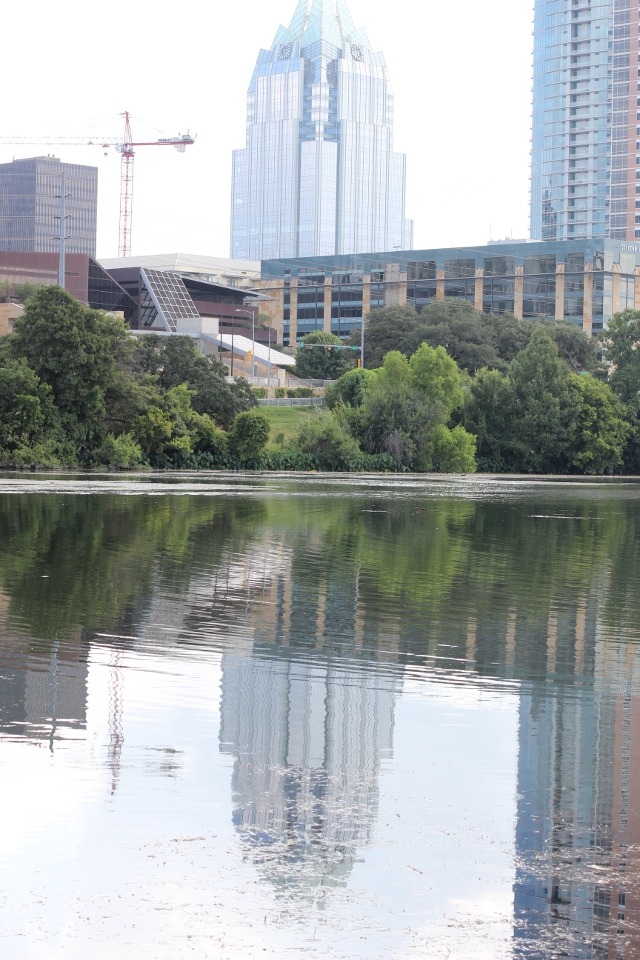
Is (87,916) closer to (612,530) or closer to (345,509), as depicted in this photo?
(612,530)

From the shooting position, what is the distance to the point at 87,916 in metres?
A: 5.10

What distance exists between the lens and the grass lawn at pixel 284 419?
277ft

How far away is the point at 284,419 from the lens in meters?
96.1

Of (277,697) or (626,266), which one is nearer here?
(277,697)

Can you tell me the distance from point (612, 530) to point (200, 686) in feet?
77.8

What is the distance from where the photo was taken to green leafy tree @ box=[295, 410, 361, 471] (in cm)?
8138

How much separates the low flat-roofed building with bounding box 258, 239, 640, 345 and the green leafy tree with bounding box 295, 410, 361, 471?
3160 inches

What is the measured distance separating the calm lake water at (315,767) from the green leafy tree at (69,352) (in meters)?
49.6

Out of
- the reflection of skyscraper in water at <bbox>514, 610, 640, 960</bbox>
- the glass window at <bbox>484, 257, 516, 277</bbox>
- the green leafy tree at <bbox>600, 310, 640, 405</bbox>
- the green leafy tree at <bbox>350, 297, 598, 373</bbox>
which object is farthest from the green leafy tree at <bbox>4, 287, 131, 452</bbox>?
A: the glass window at <bbox>484, 257, 516, 277</bbox>

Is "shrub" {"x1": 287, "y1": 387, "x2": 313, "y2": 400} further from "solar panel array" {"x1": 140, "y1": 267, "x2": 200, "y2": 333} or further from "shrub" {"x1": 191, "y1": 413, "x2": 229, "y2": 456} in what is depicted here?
"shrub" {"x1": 191, "y1": 413, "x2": 229, "y2": 456}

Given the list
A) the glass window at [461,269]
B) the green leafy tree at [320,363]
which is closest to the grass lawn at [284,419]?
the green leafy tree at [320,363]

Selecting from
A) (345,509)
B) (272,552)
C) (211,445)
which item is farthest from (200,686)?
(211,445)

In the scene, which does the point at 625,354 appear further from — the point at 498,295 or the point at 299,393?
the point at 498,295

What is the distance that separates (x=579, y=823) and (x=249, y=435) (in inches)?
2767
